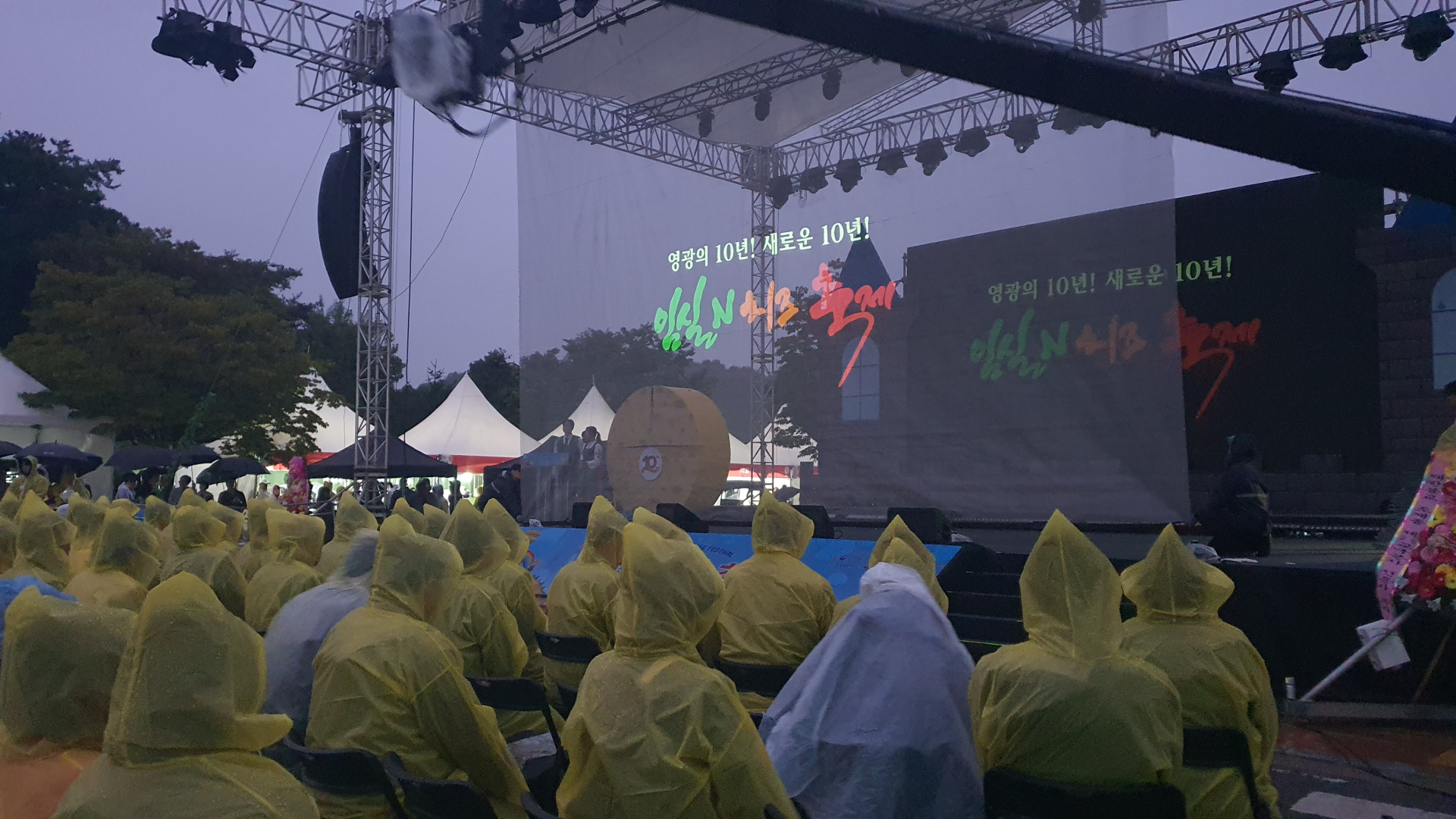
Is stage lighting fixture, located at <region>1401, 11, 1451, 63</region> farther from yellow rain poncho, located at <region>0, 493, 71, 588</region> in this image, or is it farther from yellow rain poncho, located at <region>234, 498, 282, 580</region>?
yellow rain poncho, located at <region>0, 493, 71, 588</region>

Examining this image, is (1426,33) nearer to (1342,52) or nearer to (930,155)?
(1342,52)

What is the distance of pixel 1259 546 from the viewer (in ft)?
20.0

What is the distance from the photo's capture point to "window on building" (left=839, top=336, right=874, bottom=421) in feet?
31.4

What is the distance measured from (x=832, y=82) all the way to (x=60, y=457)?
11.7 m

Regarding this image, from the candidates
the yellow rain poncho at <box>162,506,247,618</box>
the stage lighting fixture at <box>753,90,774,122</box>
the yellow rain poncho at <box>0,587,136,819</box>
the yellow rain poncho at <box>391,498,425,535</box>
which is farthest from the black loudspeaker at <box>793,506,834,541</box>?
the yellow rain poncho at <box>0,587,136,819</box>

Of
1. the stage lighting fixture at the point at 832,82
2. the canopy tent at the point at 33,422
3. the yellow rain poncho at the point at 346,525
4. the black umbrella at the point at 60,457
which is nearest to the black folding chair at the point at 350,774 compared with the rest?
the yellow rain poncho at the point at 346,525

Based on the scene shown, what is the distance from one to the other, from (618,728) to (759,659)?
6.10 feet

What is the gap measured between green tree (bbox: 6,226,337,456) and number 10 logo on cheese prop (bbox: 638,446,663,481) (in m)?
11.7

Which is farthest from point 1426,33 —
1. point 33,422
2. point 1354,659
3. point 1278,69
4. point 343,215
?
point 33,422

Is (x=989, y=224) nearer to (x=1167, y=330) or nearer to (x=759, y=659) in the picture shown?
(x=1167, y=330)

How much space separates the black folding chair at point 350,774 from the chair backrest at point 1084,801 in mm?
1473

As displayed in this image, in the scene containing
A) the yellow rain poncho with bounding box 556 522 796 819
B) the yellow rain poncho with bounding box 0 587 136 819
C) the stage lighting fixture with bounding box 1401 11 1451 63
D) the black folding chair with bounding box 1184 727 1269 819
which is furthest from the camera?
the stage lighting fixture with bounding box 1401 11 1451 63

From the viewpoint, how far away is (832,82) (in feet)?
31.2

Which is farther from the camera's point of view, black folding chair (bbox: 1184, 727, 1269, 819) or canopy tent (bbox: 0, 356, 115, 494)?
canopy tent (bbox: 0, 356, 115, 494)
